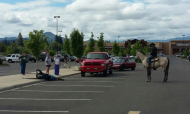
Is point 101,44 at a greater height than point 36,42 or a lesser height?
greater

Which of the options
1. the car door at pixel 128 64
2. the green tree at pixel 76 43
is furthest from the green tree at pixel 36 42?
the car door at pixel 128 64

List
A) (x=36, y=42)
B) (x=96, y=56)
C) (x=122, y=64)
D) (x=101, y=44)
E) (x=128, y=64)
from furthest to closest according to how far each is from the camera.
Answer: (x=101, y=44) → (x=128, y=64) → (x=122, y=64) → (x=96, y=56) → (x=36, y=42)

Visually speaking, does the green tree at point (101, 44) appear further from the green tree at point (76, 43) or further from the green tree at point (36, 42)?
the green tree at point (36, 42)

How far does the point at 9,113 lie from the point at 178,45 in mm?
134756

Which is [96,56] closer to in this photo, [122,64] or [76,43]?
[122,64]

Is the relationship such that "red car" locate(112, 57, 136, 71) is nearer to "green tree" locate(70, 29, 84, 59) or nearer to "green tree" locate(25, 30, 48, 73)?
"green tree" locate(70, 29, 84, 59)

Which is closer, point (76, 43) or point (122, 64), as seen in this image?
point (122, 64)

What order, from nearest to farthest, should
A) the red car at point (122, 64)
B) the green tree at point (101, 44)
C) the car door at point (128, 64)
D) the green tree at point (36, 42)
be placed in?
1. the green tree at point (36, 42)
2. the red car at point (122, 64)
3. the car door at point (128, 64)
4. the green tree at point (101, 44)

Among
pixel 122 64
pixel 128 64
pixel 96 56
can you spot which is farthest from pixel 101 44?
pixel 96 56

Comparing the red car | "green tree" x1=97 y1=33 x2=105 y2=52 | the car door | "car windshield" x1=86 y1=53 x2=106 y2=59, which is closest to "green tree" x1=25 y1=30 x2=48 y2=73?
"car windshield" x1=86 y1=53 x2=106 y2=59

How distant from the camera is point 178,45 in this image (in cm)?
13638

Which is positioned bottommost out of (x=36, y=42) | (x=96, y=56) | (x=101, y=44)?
(x=96, y=56)

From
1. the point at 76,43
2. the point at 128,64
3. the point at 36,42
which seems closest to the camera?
the point at 36,42

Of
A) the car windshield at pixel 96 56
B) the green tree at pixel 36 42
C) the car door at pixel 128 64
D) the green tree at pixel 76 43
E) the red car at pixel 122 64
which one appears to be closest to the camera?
the green tree at pixel 36 42
